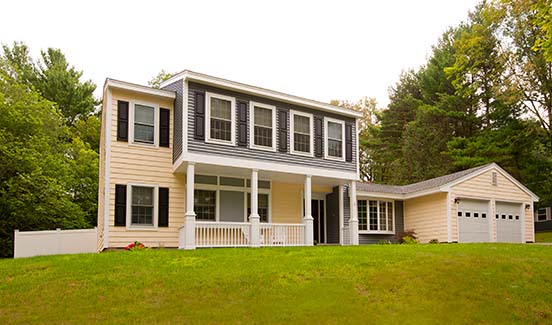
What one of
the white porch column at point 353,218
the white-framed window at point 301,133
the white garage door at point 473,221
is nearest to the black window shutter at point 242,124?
the white-framed window at point 301,133

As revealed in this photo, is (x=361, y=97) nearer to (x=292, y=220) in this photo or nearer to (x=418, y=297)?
(x=292, y=220)

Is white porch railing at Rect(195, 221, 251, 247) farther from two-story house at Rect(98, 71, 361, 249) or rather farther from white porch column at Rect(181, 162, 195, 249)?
white porch column at Rect(181, 162, 195, 249)

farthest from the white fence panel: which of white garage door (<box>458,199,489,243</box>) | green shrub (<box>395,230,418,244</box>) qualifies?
white garage door (<box>458,199,489,243</box>)

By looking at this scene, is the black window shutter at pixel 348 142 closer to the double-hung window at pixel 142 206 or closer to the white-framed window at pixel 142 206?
the white-framed window at pixel 142 206

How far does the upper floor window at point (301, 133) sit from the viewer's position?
19484 millimetres

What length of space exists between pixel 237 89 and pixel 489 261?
9.74 m

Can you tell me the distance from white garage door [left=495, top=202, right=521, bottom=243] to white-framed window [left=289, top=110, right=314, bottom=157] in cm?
1026

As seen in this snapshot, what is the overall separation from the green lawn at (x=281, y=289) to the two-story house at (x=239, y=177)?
3.94 meters

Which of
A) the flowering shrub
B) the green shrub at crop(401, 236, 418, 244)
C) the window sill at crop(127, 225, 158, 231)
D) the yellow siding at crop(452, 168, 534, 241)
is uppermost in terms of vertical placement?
the yellow siding at crop(452, 168, 534, 241)

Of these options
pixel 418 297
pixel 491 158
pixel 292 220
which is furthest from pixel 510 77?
pixel 418 297

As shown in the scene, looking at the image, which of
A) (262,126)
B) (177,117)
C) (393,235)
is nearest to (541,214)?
(393,235)

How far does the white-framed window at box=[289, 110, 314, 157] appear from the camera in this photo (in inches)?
766

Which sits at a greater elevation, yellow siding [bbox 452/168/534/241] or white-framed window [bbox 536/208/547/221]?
yellow siding [bbox 452/168/534/241]

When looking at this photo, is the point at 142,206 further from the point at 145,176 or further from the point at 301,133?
the point at 301,133
